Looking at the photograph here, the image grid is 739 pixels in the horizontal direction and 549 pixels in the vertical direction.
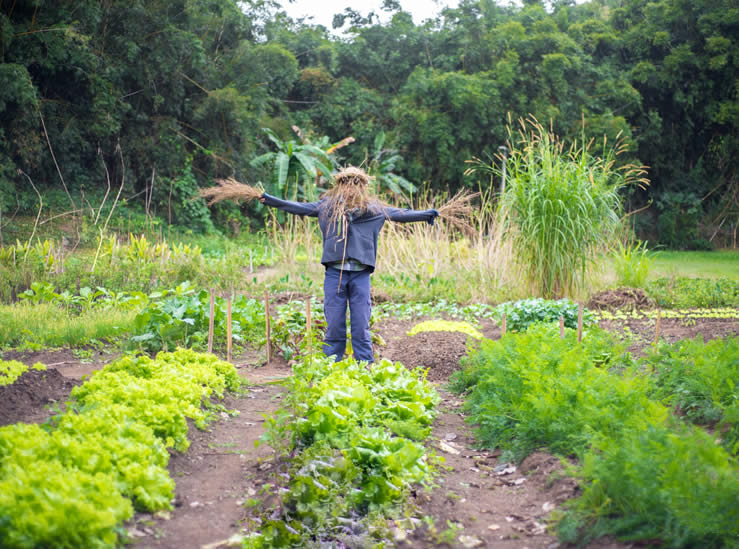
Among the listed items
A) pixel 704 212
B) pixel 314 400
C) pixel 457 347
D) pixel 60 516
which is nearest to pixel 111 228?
pixel 457 347

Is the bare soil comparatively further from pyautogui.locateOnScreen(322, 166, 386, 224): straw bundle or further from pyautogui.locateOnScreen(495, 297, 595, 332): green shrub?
pyautogui.locateOnScreen(495, 297, 595, 332): green shrub

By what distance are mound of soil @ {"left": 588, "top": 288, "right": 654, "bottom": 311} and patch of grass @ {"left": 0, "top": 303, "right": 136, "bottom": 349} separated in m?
6.90

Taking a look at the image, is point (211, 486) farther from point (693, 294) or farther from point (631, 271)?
point (693, 294)

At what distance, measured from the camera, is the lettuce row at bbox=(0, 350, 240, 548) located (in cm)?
227

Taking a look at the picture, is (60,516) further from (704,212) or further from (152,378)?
(704,212)

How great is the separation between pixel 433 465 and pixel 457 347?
10.1 feet

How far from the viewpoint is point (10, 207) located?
18562 millimetres

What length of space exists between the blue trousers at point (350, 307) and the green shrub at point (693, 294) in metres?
6.57

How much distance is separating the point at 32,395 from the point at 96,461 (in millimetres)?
1991

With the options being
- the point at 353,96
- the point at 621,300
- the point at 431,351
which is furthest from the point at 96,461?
the point at 353,96

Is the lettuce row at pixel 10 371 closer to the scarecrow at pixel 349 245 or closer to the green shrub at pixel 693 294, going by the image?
the scarecrow at pixel 349 245

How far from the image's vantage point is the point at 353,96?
31031 millimetres

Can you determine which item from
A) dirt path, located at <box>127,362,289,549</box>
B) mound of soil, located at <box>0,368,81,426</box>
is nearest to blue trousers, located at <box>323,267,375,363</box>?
dirt path, located at <box>127,362,289,549</box>

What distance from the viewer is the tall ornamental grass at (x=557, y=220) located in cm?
901
